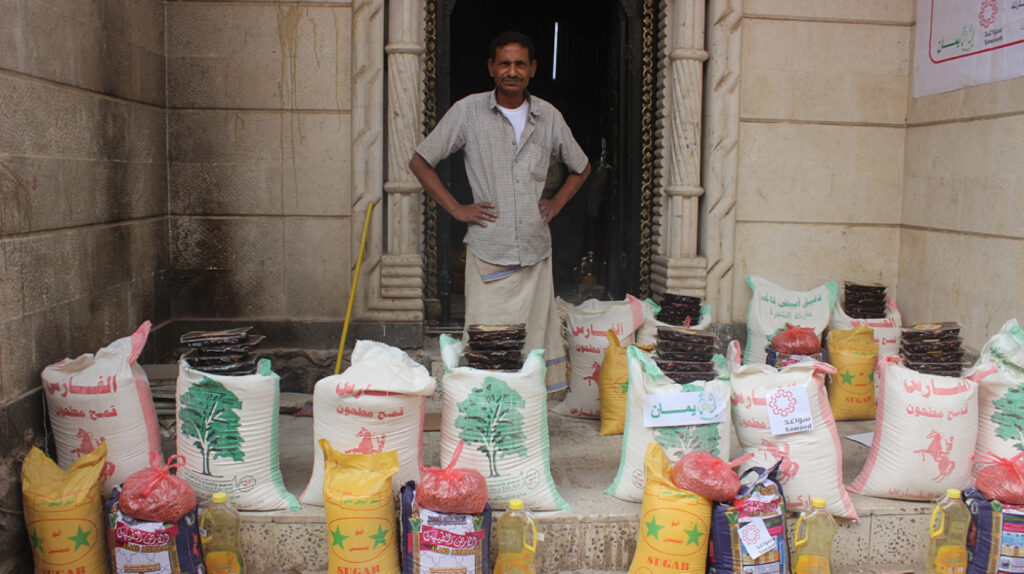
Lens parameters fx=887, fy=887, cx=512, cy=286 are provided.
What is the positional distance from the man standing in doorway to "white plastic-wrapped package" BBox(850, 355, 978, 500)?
1.62 meters

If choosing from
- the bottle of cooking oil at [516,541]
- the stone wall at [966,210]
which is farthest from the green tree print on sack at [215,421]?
the stone wall at [966,210]

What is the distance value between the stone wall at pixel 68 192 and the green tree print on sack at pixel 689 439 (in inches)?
92.0

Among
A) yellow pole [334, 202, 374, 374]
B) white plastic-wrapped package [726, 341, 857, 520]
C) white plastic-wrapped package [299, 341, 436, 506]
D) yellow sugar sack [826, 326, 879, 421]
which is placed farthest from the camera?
yellow pole [334, 202, 374, 374]

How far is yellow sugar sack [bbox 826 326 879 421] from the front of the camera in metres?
4.53

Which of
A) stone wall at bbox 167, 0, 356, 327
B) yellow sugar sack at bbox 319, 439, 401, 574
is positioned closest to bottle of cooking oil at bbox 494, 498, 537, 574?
yellow sugar sack at bbox 319, 439, 401, 574

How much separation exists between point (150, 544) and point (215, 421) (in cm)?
49

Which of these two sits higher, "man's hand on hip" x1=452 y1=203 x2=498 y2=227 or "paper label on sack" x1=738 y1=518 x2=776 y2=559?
"man's hand on hip" x1=452 y1=203 x2=498 y2=227

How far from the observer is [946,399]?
337cm

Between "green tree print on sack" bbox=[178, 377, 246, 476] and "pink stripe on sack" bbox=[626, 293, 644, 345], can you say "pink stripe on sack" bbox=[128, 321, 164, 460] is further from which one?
"pink stripe on sack" bbox=[626, 293, 644, 345]

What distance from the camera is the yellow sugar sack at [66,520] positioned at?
9.77 ft

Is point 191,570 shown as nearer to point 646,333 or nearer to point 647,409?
point 647,409

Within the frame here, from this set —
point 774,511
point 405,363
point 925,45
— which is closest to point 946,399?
point 774,511

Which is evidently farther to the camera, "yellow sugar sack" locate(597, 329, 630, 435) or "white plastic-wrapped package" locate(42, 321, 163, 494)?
"yellow sugar sack" locate(597, 329, 630, 435)

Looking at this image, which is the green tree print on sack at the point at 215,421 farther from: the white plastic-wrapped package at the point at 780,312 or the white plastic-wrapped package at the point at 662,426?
the white plastic-wrapped package at the point at 780,312
